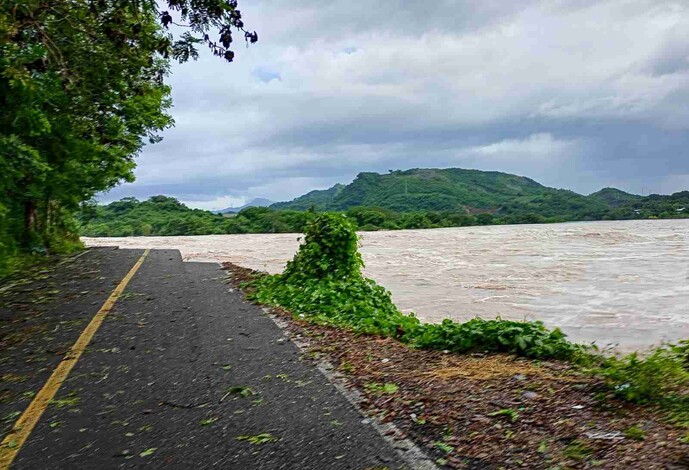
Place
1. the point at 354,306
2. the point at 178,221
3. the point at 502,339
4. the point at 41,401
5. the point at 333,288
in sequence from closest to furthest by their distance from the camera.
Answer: the point at 41,401
the point at 502,339
the point at 354,306
the point at 333,288
the point at 178,221

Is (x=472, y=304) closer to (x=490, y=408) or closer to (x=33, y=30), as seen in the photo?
(x=490, y=408)

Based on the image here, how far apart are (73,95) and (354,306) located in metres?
8.01

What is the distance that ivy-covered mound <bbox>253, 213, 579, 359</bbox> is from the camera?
632cm

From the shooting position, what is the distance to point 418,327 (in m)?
7.83

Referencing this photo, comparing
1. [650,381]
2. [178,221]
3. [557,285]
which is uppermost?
[178,221]

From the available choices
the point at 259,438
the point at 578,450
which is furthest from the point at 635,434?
the point at 259,438

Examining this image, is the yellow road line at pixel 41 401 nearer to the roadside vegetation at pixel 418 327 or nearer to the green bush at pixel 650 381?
the roadside vegetation at pixel 418 327

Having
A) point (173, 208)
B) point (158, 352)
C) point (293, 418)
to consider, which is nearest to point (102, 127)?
point (158, 352)

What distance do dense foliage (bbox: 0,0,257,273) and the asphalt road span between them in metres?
3.67

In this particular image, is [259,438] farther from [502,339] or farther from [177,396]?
[502,339]

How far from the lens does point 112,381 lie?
17.7 ft

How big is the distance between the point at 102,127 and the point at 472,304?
11089 mm

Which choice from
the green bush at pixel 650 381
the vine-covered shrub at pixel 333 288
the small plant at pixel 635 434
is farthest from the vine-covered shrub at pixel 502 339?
the small plant at pixel 635 434

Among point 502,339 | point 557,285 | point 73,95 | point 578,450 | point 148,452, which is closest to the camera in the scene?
point 578,450
